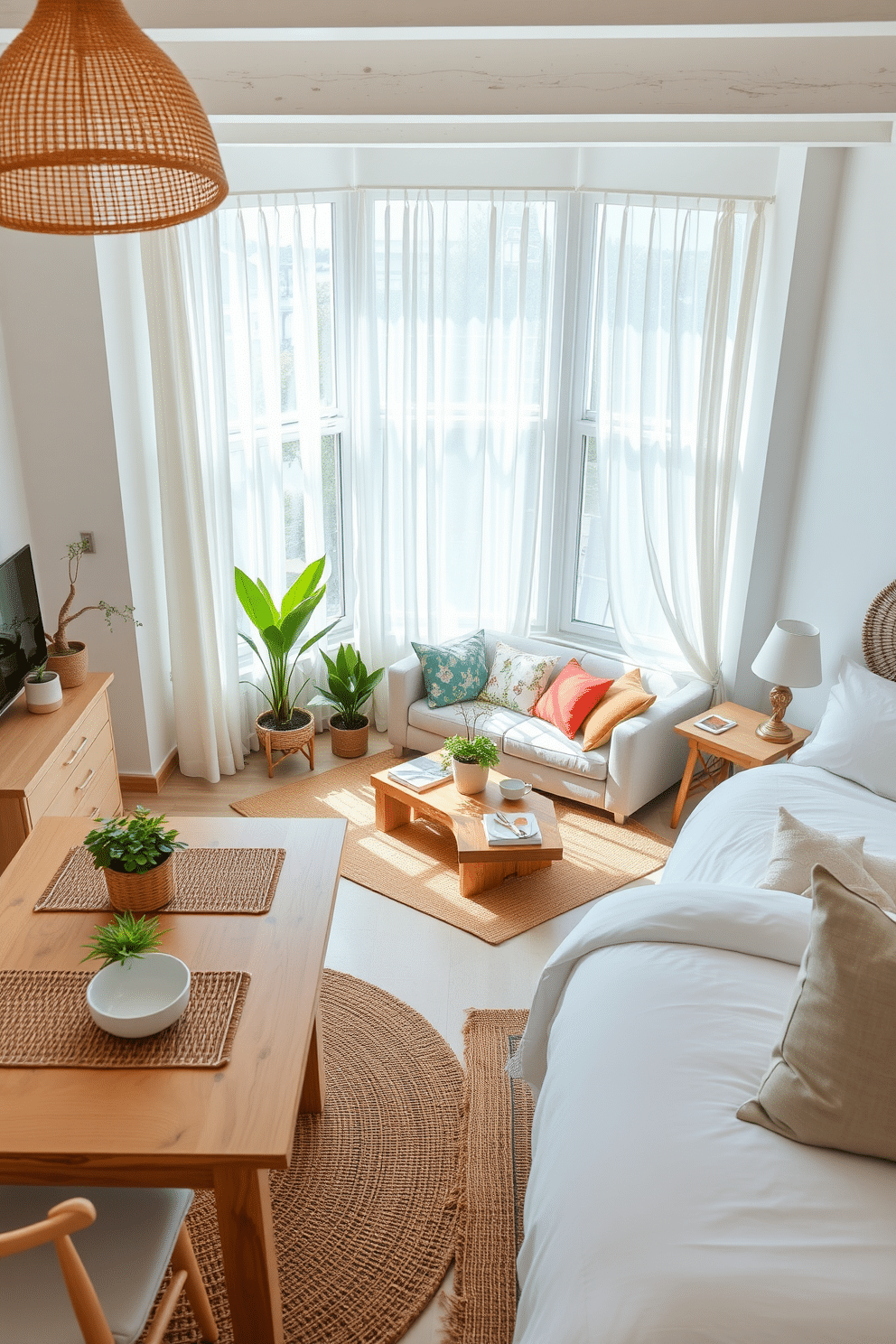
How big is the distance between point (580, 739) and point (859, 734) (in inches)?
51.0

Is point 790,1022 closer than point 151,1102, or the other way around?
point 151,1102

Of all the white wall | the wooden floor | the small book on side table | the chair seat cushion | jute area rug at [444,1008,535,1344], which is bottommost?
jute area rug at [444,1008,535,1344]

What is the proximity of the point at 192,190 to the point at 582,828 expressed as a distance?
3.35 m

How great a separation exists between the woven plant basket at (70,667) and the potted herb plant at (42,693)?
4.3 inches

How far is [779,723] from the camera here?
441 centimetres

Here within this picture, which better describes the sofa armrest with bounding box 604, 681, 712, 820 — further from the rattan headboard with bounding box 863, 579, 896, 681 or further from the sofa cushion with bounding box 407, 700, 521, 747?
the rattan headboard with bounding box 863, 579, 896, 681

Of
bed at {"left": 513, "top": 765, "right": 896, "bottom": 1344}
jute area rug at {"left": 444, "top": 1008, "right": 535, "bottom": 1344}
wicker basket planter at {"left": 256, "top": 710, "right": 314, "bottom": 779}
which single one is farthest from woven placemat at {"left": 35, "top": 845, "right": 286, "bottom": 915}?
wicker basket planter at {"left": 256, "top": 710, "right": 314, "bottom": 779}

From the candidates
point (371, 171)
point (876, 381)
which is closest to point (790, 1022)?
point (876, 381)

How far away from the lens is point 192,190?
6.36ft

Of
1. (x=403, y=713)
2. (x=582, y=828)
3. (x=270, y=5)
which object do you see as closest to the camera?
(x=270, y=5)

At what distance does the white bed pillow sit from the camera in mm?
3809

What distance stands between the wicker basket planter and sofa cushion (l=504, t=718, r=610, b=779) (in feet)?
3.20

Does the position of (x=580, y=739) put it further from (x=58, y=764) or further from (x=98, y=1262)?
(x=98, y=1262)

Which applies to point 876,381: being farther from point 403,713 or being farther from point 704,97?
point 403,713
